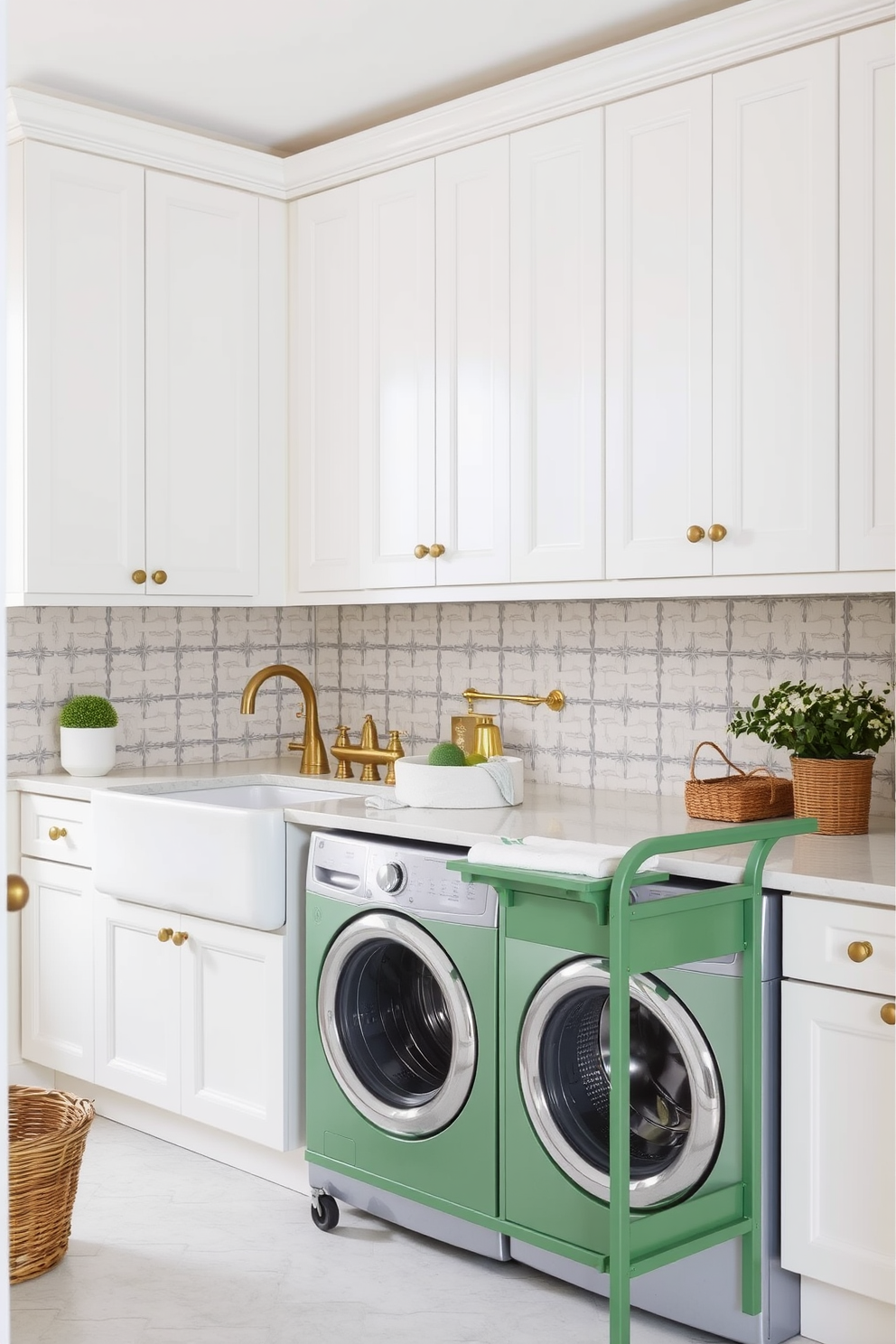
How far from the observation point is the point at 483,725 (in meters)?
3.36

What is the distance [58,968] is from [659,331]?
2.12 metres

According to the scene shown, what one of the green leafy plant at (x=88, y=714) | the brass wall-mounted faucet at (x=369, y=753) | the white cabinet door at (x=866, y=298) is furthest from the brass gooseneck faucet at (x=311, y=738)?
the white cabinet door at (x=866, y=298)

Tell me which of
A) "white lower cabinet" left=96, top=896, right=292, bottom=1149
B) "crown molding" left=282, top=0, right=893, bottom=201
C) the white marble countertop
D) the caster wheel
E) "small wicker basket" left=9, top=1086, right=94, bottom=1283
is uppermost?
"crown molding" left=282, top=0, right=893, bottom=201

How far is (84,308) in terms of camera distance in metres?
3.24

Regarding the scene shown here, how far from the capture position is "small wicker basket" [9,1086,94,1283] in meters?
2.58

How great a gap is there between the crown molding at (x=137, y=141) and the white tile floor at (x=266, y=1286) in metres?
2.37

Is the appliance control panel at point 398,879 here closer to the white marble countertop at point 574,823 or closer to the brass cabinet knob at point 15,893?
the white marble countertop at point 574,823

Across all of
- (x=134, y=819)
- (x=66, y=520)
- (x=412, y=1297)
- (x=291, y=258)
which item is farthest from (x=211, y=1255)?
(x=291, y=258)

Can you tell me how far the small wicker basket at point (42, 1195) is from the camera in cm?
258

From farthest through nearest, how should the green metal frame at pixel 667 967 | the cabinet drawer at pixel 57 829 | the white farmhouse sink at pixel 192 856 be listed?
1. the cabinet drawer at pixel 57 829
2. the white farmhouse sink at pixel 192 856
3. the green metal frame at pixel 667 967

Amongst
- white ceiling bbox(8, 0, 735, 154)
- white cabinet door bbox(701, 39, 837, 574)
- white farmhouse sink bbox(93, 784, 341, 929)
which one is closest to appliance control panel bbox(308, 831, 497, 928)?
white farmhouse sink bbox(93, 784, 341, 929)

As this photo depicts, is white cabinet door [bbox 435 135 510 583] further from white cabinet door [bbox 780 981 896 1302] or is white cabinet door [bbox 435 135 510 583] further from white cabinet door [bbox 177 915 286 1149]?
white cabinet door [bbox 780 981 896 1302]

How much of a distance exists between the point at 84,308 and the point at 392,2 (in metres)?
1.02

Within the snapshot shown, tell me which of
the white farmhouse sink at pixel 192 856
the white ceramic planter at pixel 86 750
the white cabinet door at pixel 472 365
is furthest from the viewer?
the white ceramic planter at pixel 86 750
